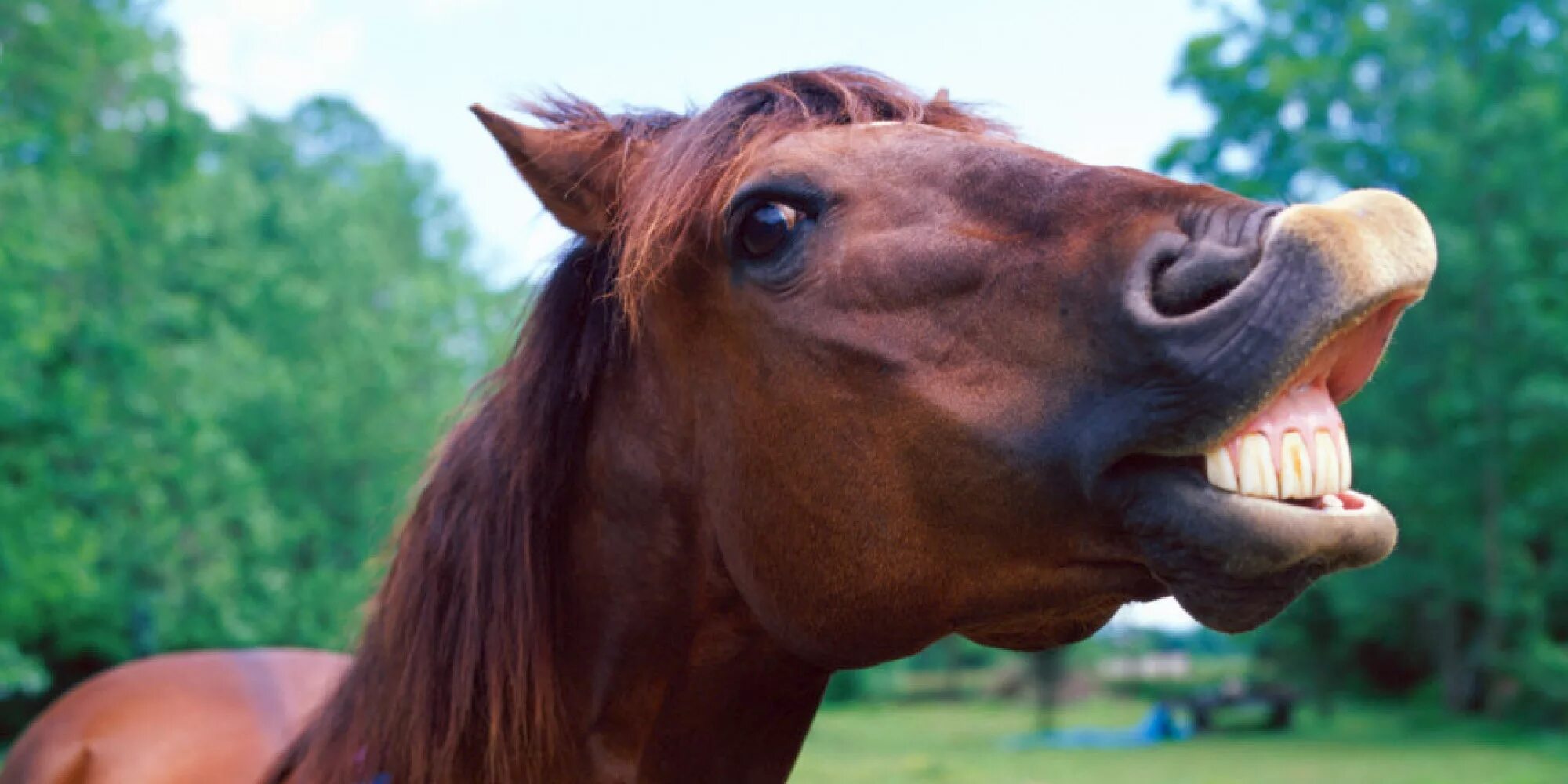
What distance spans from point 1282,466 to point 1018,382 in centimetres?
35

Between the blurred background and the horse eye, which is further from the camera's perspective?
the blurred background

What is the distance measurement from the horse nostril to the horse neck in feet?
2.54

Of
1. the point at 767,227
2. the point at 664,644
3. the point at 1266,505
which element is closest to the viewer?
the point at 1266,505

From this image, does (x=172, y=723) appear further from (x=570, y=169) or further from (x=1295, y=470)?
(x=1295, y=470)

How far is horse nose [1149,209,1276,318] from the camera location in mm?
1410

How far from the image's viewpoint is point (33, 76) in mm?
13266

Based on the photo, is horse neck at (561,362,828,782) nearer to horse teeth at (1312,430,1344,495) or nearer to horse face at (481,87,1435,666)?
horse face at (481,87,1435,666)

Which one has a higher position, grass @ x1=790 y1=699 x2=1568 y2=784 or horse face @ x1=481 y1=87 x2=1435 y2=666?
horse face @ x1=481 y1=87 x2=1435 y2=666

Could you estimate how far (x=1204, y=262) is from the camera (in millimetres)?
1421

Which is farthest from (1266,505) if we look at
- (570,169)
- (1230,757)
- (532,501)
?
(1230,757)

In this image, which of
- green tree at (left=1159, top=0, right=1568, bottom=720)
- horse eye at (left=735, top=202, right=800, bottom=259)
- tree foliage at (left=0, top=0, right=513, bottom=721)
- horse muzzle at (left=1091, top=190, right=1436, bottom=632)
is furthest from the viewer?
green tree at (left=1159, top=0, right=1568, bottom=720)

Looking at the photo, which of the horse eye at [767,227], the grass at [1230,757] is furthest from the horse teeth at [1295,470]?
the grass at [1230,757]

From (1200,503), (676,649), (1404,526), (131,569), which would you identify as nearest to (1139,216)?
(1200,503)

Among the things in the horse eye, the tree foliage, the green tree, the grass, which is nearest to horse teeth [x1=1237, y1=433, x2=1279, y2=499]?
the horse eye
